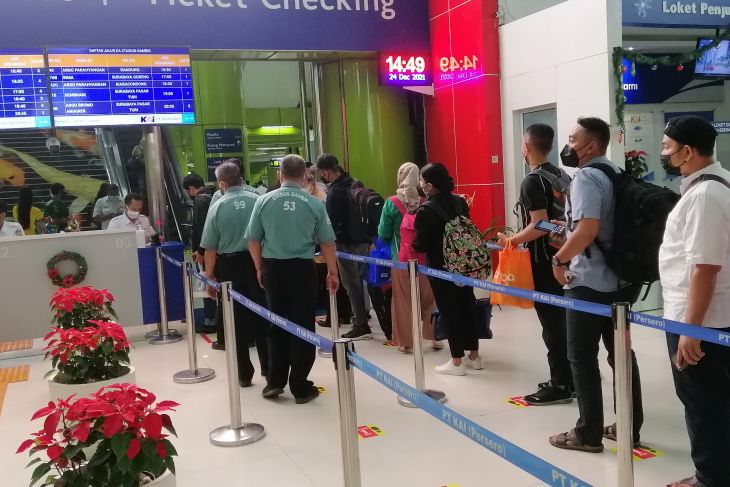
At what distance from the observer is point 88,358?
12.7 ft

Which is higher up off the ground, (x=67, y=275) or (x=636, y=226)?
(x=636, y=226)

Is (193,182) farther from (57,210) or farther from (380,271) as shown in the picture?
(57,210)

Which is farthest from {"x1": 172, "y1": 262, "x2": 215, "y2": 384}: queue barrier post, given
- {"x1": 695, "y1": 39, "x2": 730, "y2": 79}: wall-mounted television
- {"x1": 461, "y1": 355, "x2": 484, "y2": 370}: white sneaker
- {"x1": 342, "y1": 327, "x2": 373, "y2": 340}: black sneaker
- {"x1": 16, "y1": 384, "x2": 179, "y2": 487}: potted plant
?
{"x1": 695, "y1": 39, "x2": 730, "y2": 79}: wall-mounted television

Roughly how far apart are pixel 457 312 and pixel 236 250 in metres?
1.54

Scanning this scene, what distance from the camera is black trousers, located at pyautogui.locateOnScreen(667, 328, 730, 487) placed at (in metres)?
2.39

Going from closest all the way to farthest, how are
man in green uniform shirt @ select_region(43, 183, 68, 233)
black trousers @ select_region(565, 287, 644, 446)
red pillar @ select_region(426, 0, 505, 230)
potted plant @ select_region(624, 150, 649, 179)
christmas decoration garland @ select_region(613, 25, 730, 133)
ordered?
black trousers @ select_region(565, 287, 644, 446)
christmas decoration garland @ select_region(613, 25, 730, 133)
potted plant @ select_region(624, 150, 649, 179)
red pillar @ select_region(426, 0, 505, 230)
man in green uniform shirt @ select_region(43, 183, 68, 233)

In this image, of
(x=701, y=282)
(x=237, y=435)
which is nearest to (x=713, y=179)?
(x=701, y=282)

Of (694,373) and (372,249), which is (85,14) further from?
(694,373)

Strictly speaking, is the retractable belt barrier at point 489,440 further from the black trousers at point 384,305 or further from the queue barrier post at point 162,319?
the queue barrier post at point 162,319

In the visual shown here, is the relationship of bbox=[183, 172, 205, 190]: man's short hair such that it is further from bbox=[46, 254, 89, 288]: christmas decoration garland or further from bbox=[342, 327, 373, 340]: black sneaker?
bbox=[342, 327, 373, 340]: black sneaker

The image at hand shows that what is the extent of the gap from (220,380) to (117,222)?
2.82 metres

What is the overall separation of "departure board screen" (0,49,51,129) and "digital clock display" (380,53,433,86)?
3.67m

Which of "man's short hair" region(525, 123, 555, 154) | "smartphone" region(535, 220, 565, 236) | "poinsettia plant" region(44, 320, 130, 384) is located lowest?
"poinsettia plant" region(44, 320, 130, 384)

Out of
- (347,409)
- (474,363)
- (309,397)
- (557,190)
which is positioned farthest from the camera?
(474,363)
